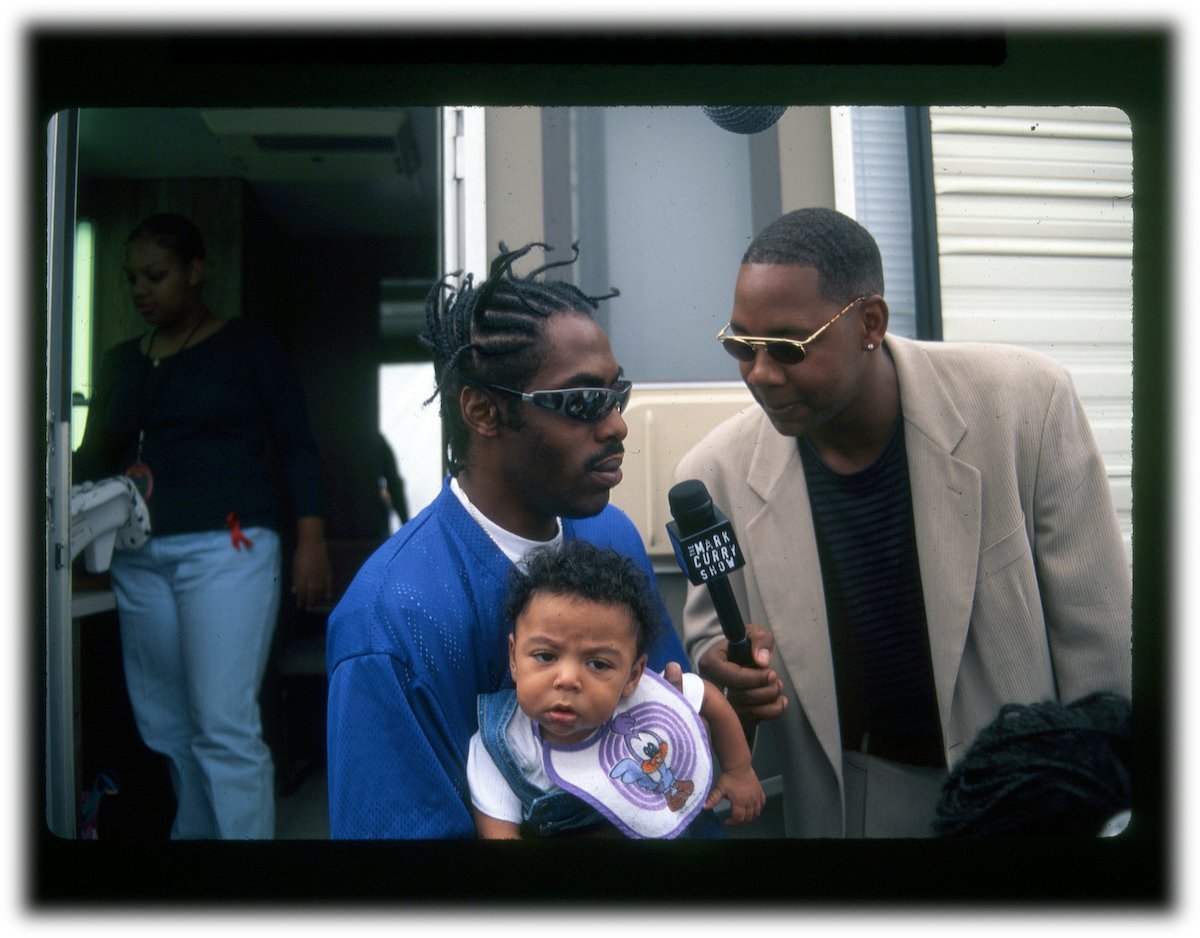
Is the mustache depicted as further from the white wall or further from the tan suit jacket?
the white wall

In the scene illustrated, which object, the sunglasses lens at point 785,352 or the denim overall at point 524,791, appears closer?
the denim overall at point 524,791

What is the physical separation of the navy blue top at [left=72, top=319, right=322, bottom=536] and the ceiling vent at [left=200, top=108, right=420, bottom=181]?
0.51m

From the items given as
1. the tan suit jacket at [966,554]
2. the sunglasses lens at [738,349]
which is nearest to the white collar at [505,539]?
the tan suit jacket at [966,554]

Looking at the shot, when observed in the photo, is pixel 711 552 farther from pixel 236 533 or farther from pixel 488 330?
pixel 236 533

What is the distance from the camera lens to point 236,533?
2.51 meters

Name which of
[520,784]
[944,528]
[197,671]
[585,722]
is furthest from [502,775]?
[944,528]

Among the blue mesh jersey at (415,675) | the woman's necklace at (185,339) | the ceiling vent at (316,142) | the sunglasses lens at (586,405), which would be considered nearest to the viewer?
the blue mesh jersey at (415,675)

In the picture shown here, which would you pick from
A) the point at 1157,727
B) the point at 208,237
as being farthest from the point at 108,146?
the point at 1157,727

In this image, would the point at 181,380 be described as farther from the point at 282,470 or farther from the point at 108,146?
the point at 108,146

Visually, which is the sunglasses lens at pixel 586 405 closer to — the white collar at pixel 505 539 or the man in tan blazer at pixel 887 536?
the white collar at pixel 505 539

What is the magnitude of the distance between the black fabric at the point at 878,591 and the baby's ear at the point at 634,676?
509 millimetres

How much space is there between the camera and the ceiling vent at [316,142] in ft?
8.45

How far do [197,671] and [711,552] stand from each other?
4.42 ft

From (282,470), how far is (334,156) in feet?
4.09
